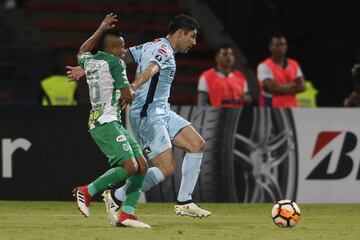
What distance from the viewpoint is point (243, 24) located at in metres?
17.8

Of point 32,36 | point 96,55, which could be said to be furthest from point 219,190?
point 32,36

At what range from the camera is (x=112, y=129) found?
29.0 feet

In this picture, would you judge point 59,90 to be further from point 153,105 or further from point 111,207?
point 111,207

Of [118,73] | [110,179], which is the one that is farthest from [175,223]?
[118,73]

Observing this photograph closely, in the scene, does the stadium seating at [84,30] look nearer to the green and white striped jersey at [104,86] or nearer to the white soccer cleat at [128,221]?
the green and white striped jersey at [104,86]

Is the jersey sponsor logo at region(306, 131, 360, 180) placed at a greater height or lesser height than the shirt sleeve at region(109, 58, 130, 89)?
lesser

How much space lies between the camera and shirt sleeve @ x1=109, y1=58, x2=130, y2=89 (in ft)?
28.6

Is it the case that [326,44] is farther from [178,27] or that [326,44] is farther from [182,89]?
[178,27]

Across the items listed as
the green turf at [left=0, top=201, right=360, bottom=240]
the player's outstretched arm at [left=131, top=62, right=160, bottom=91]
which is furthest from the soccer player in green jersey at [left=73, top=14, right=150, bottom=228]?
the green turf at [left=0, top=201, right=360, bottom=240]

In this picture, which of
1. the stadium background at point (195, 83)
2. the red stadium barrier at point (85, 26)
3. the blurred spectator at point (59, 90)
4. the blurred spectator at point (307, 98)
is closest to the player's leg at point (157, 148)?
the stadium background at point (195, 83)

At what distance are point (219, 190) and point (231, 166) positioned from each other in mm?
294

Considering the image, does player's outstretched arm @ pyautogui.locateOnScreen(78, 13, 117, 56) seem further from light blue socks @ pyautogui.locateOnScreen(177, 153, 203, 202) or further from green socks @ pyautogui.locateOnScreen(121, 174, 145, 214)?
light blue socks @ pyautogui.locateOnScreen(177, 153, 203, 202)

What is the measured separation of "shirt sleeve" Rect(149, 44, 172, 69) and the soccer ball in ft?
4.96

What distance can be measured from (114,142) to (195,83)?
8.71 m
